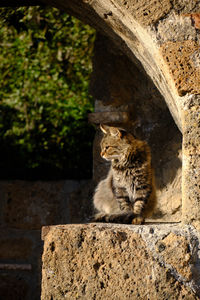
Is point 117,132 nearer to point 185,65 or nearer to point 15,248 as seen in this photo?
point 185,65

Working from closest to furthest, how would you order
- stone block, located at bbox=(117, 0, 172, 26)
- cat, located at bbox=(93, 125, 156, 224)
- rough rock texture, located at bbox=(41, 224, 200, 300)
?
rough rock texture, located at bbox=(41, 224, 200, 300) → stone block, located at bbox=(117, 0, 172, 26) → cat, located at bbox=(93, 125, 156, 224)

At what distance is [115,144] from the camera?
3.22 meters

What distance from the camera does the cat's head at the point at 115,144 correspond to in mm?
3195

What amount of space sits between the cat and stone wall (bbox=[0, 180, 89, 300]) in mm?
602

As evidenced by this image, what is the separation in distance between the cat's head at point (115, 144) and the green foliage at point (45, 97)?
2.65 feet

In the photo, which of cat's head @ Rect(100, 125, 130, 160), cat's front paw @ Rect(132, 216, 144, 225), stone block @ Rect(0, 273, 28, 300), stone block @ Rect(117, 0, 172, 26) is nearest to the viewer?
stone block @ Rect(117, 0, 172, 26)

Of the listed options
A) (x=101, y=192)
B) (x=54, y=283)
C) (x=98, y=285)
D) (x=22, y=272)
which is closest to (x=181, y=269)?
(x=98, y=285)

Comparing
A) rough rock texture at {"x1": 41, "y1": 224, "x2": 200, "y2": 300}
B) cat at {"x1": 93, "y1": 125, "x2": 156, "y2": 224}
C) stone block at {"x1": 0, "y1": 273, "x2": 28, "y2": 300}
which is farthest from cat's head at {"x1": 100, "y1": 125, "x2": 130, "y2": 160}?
stone block at {"x1": 0, "y1": 273, "x2": 28, "y2": 300}

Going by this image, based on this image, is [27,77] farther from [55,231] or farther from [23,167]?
[55,231]

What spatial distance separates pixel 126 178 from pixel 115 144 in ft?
0.97

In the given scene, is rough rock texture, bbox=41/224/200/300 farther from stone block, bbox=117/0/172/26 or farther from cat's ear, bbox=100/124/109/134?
cat's ear, bbox=100/124/109/134

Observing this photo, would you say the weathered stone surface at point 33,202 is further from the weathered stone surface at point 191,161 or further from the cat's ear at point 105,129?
the weathered stone surface at point 191,161

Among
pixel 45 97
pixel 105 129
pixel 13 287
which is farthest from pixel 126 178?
pixel 45 97

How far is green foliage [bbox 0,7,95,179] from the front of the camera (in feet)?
13.5
